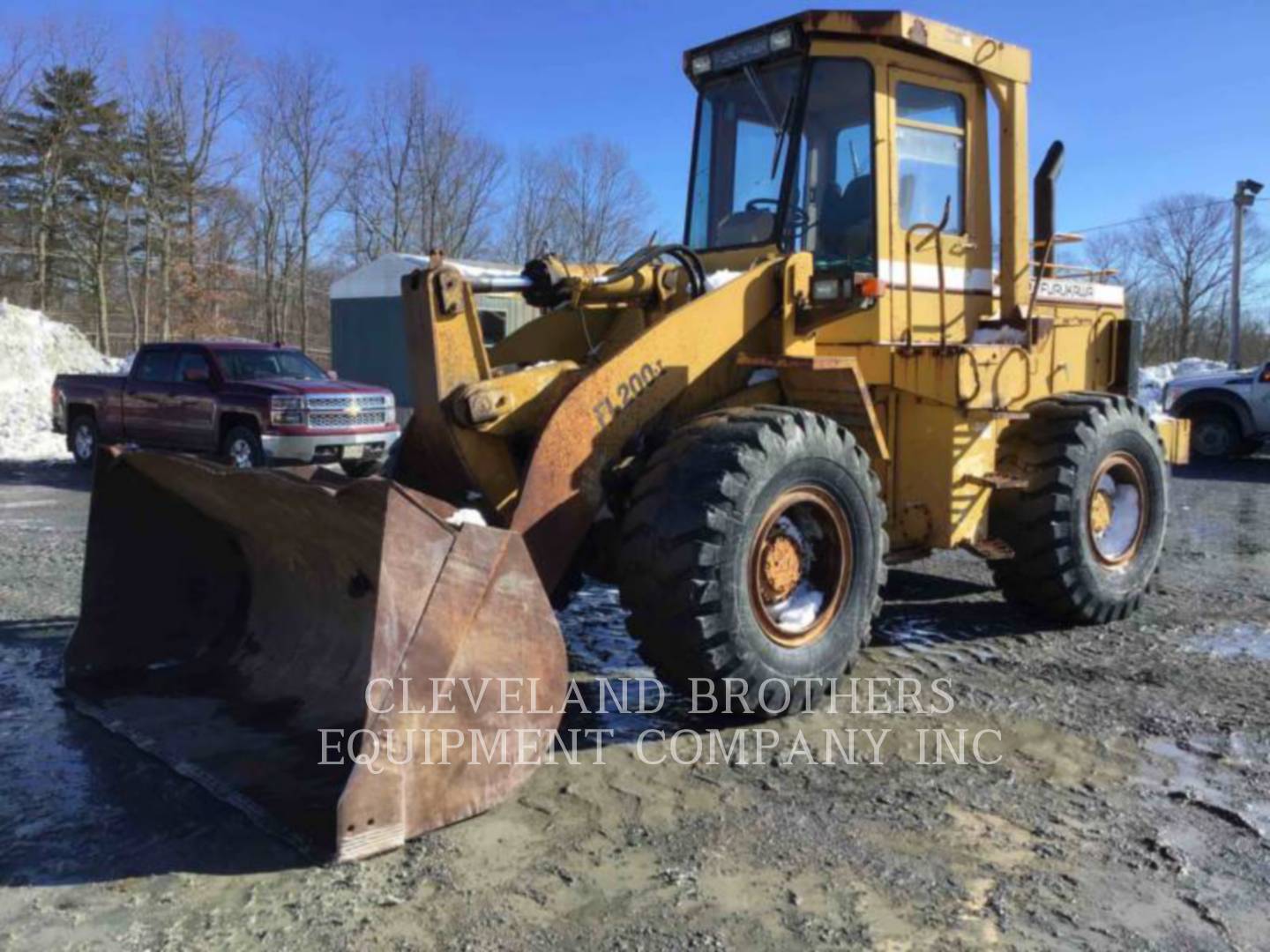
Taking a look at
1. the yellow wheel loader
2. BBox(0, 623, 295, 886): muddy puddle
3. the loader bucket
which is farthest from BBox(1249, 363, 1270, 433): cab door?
BBox(0, 623, 295, 886): muddy puddle

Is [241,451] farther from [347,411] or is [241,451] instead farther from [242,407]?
[347,411]

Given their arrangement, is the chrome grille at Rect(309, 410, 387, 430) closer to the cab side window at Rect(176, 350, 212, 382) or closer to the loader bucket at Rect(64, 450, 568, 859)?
the cab side window at Rect(176, 350, 212, 382)

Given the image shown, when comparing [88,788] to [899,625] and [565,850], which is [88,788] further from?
[899,625]

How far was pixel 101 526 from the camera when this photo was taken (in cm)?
502

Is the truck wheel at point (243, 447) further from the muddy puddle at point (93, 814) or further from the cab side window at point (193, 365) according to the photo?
the muddy puddle at point (93, 814)

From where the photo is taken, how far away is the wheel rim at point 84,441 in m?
15.9

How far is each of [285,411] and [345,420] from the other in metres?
0.80

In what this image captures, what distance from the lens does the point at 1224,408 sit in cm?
1650

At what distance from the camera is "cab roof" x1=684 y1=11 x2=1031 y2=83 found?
5.57 metres

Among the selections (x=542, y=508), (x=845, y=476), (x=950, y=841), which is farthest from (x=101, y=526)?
(x=950, y=841)

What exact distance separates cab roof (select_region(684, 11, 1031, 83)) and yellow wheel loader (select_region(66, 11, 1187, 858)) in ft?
0.06

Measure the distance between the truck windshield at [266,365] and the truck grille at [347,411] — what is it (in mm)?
1129

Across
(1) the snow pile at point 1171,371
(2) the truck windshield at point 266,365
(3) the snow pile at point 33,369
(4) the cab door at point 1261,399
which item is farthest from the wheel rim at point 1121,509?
(1) the snow pile at point 1171,371

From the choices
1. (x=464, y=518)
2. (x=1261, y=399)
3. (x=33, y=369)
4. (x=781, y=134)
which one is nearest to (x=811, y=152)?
(x=781, y=134)
